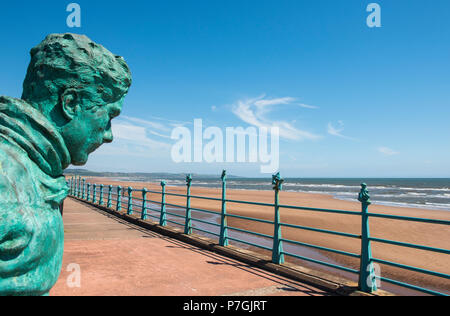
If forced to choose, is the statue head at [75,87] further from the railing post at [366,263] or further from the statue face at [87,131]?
the railing post at [366,263]

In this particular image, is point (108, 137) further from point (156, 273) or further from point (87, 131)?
point (156, 273)

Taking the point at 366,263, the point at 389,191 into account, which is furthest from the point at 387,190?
the point at 366,263

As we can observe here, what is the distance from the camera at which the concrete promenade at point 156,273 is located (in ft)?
13.8

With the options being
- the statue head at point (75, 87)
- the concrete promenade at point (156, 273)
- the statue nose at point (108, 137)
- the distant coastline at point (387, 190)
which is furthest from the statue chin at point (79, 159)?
the distant coastline at point (387, 190)

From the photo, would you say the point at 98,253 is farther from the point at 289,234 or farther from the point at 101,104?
the point at 289,234

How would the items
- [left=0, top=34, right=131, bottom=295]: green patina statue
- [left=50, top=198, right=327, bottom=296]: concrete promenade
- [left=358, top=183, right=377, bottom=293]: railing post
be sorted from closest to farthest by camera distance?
[left=0, top=34, right=131, bottom=295]: green patina statue
[left=358, top=183, right=377, bottom=293]: railing post
[left=50, top=198, right=327, bottom=296]: concrete promenade

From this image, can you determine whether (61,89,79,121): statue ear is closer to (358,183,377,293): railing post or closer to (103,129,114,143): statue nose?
(103,129,114,143): statue nose

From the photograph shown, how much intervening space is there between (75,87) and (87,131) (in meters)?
0.16

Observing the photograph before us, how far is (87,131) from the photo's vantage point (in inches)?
46.2

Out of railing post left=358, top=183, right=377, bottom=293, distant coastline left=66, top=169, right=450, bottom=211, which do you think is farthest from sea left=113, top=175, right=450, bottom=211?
railing post left=358, top=183, right=377, bottom=293

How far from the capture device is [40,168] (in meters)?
1.03

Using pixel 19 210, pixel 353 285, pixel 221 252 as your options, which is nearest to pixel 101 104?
pixel 19 210

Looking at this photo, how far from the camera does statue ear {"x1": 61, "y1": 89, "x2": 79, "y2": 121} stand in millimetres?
1105
